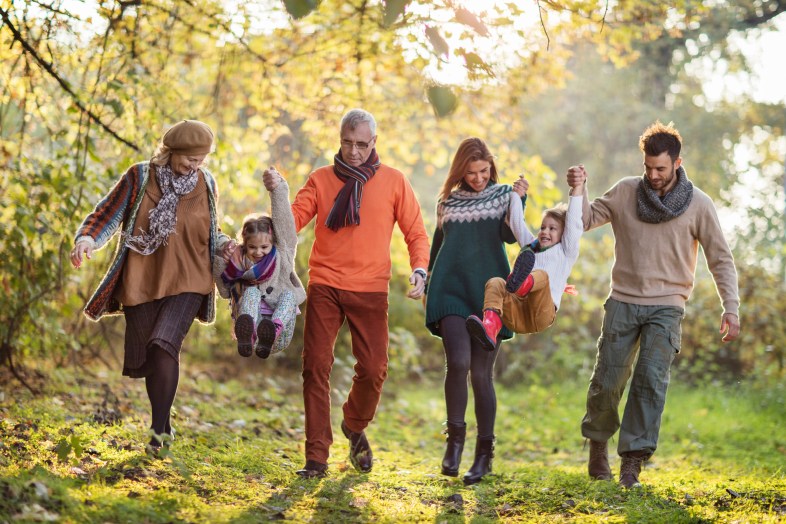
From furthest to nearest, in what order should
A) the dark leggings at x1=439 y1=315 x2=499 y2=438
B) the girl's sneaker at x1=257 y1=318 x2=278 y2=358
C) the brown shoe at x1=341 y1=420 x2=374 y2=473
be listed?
1. the brown shoe at x1=341 y1=420 x2=374 y2=473
2. the dark leggings at x1=439 y1=315 x2=499 y2=438
3. the girl's sneaker at x1=257 y1=318 x2=278 y2=358

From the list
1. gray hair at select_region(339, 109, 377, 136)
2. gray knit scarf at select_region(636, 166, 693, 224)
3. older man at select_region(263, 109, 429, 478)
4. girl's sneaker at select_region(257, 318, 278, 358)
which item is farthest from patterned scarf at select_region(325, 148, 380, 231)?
gray knit scarf at select_region(636, 166, 693, 224)

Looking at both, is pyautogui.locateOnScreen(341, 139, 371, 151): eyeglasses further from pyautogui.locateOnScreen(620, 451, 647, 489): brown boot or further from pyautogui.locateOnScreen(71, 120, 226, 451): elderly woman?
pyautogui.locateOnScreen(620, 451, 647, 489): brown boot

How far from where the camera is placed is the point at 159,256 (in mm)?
5137

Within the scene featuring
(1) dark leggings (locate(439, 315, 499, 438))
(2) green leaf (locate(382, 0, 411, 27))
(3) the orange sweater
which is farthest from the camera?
Answer: (1) dark leggings (locate(439, 315, 499, 438))

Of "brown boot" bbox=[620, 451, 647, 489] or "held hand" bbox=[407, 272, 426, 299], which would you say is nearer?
"held hand" bbox=[407, 272, 426, 299]

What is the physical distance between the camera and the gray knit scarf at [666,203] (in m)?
5.54

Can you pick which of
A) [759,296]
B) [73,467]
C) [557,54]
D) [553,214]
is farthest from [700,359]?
[73,467]

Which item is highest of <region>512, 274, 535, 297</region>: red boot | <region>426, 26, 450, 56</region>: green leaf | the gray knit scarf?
<region>426, 26, 450, 56</region>: green leaf

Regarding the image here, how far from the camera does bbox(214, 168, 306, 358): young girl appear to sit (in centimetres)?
510

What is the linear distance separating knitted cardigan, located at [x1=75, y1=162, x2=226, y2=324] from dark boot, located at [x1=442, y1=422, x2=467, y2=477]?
1.91 m

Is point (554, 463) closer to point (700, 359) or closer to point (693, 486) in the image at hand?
point (693, 486)

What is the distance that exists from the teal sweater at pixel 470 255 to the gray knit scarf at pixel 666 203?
0.86 m

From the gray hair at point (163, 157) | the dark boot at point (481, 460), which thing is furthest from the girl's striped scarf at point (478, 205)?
the gray hair at point (163, 157)

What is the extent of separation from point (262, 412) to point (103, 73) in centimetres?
353
